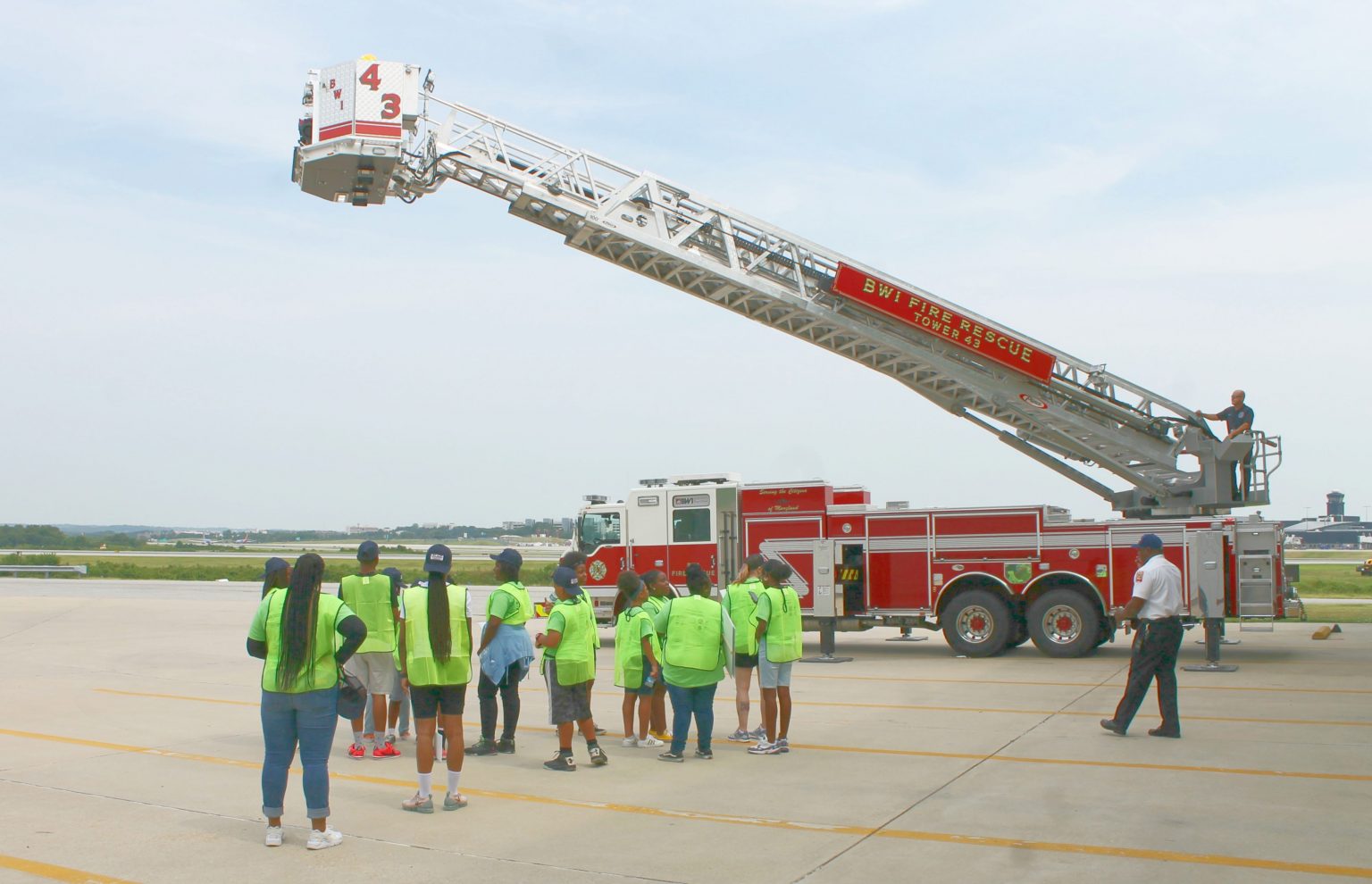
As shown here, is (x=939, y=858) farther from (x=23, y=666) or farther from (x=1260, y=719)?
(x=23, y=666)

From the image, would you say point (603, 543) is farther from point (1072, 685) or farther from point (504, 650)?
point (504, 650)

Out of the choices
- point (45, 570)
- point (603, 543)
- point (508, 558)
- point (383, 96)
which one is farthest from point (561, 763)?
point (45, 570)

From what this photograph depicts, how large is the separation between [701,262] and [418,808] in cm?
1029

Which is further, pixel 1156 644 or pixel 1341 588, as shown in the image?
pixel 1341 588

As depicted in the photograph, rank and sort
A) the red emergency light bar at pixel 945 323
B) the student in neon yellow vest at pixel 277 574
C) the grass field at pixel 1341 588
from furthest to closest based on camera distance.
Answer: the grass field at pixel 1341 588 < the red emergency light bar at pixel 945 323 < the student in neon yellow vest at pixel 277 574

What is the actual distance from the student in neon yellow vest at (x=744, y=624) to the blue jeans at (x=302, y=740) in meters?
4.10

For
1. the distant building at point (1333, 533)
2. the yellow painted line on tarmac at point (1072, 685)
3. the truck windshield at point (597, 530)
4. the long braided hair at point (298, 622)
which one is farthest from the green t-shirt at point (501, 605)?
the distant building at point (1333, 533)

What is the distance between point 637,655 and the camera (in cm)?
1003

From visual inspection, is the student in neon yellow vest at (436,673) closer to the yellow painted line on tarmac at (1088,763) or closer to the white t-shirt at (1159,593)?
the yellow painted line on tarmac at (1088,763)

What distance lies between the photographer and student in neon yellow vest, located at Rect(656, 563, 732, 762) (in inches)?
373

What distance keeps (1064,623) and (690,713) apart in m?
9.39

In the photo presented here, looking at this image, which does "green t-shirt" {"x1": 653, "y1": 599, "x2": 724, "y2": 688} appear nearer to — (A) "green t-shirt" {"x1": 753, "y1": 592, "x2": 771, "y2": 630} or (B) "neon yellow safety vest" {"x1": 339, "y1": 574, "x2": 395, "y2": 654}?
(A) "green t-shirt" {"x1": 753, "y1": 592, "x2": 771, "y2": 630}

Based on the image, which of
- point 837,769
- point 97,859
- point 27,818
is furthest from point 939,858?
point 27,818

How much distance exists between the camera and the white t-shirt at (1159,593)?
33.6ft
